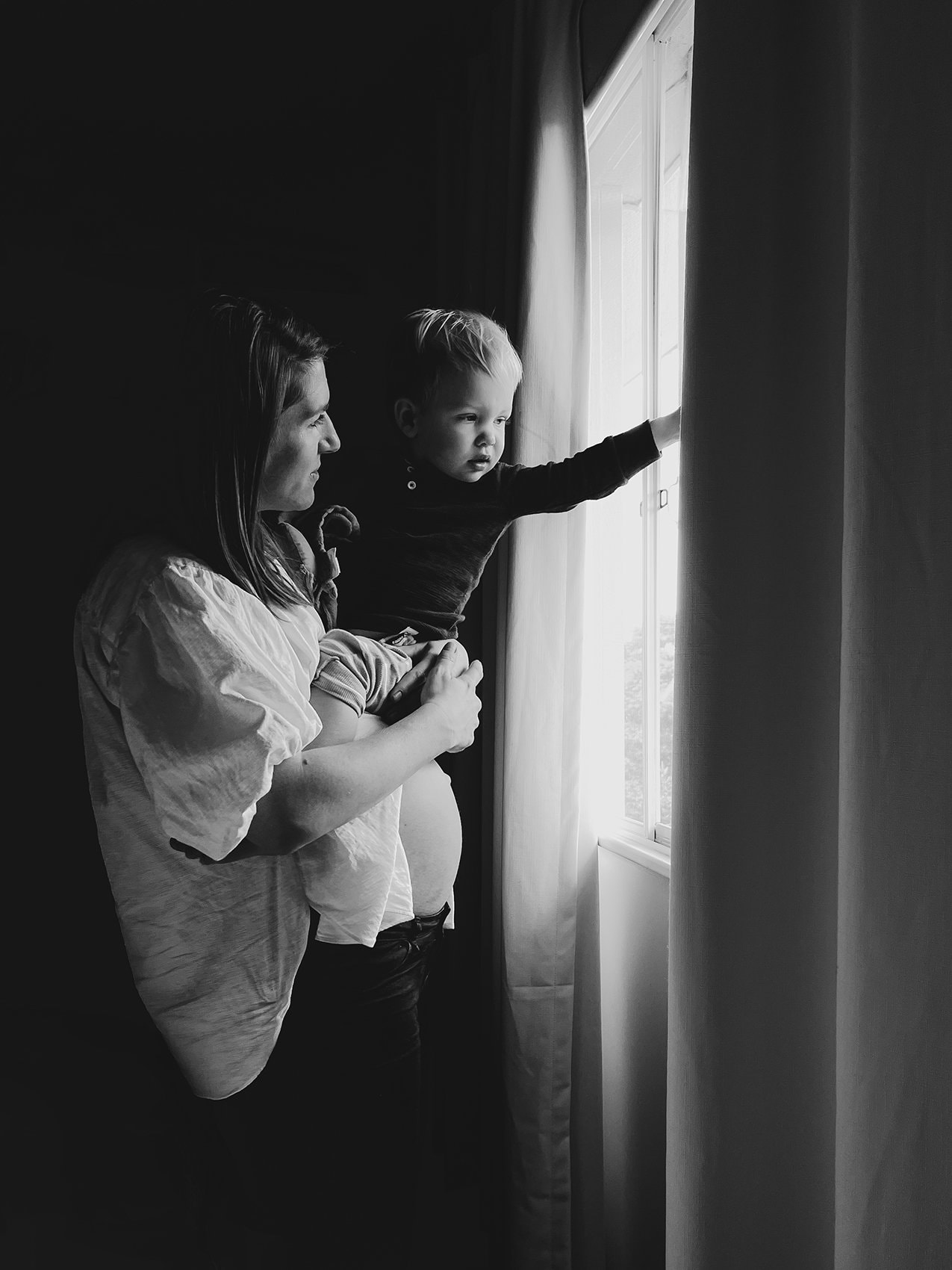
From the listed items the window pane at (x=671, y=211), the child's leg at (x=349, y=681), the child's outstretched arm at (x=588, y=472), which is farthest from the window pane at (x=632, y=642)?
the child's leg at (x=349, y=681)

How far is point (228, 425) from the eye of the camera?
0.81 metres

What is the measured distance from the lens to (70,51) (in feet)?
6.30

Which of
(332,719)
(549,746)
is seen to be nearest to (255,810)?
(332,719)

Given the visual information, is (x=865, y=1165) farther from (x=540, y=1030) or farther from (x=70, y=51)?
(x=70, y=51)

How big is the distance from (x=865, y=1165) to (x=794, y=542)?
46 centimetres

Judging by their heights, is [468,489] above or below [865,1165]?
above

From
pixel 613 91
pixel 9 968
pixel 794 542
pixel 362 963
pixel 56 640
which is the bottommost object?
pixel 9 968

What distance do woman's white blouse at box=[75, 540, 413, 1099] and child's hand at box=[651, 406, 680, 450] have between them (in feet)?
1.74

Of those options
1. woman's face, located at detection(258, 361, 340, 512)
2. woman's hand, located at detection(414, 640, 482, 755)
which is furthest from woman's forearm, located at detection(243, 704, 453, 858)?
woman's face, located at detection(258, 361, 340, 512)

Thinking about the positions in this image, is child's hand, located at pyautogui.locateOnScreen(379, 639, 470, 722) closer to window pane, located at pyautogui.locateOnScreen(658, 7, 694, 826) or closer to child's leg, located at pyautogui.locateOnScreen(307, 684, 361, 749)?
child's leg, located at pyautogui.locateOnScreen(307, 684, 361, 749)

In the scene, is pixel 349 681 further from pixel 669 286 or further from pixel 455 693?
pixel 669 286

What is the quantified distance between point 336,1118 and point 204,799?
1.51 feet

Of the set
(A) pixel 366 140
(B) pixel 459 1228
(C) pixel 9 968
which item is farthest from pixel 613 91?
(B) pixel 459 1228

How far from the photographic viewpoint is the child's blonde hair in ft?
3.69
